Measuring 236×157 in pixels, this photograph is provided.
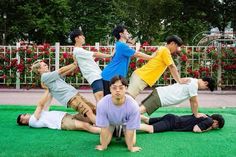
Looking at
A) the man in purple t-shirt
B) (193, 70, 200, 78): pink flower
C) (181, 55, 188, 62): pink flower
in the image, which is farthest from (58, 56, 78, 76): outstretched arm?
(193, 70, 200, 78): pink flower

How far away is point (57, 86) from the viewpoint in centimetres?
621

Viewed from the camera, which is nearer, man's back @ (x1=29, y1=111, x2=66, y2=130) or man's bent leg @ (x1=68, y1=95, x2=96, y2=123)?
man's bent leg @ (x1=68, y1=95, x2=96, y2=123)

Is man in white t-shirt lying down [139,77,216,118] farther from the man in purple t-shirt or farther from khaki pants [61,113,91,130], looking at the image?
the man in purple t-shirt

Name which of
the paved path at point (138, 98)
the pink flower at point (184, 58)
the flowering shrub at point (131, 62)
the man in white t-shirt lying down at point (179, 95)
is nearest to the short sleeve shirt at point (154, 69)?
the man in white t-shirt lying down at point (179, 95)

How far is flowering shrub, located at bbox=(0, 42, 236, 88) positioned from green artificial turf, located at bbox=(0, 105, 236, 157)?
6.81 meters

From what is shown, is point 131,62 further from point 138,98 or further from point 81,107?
point 81,107

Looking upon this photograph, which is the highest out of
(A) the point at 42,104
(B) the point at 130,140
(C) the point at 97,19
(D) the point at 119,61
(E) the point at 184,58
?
(C) the point at 97,19

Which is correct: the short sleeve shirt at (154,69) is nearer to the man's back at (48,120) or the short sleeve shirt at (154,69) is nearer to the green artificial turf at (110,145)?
the green artificial turf at (110,145)

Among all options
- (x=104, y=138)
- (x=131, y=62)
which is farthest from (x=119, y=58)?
(x=131, y=62)

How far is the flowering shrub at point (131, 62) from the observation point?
1330cm

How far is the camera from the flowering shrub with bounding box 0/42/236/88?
524 inches

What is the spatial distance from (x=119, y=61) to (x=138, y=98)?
519cm

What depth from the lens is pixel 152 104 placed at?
20.1ft

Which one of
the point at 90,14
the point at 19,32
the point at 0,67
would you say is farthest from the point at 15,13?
the point at 0,67
